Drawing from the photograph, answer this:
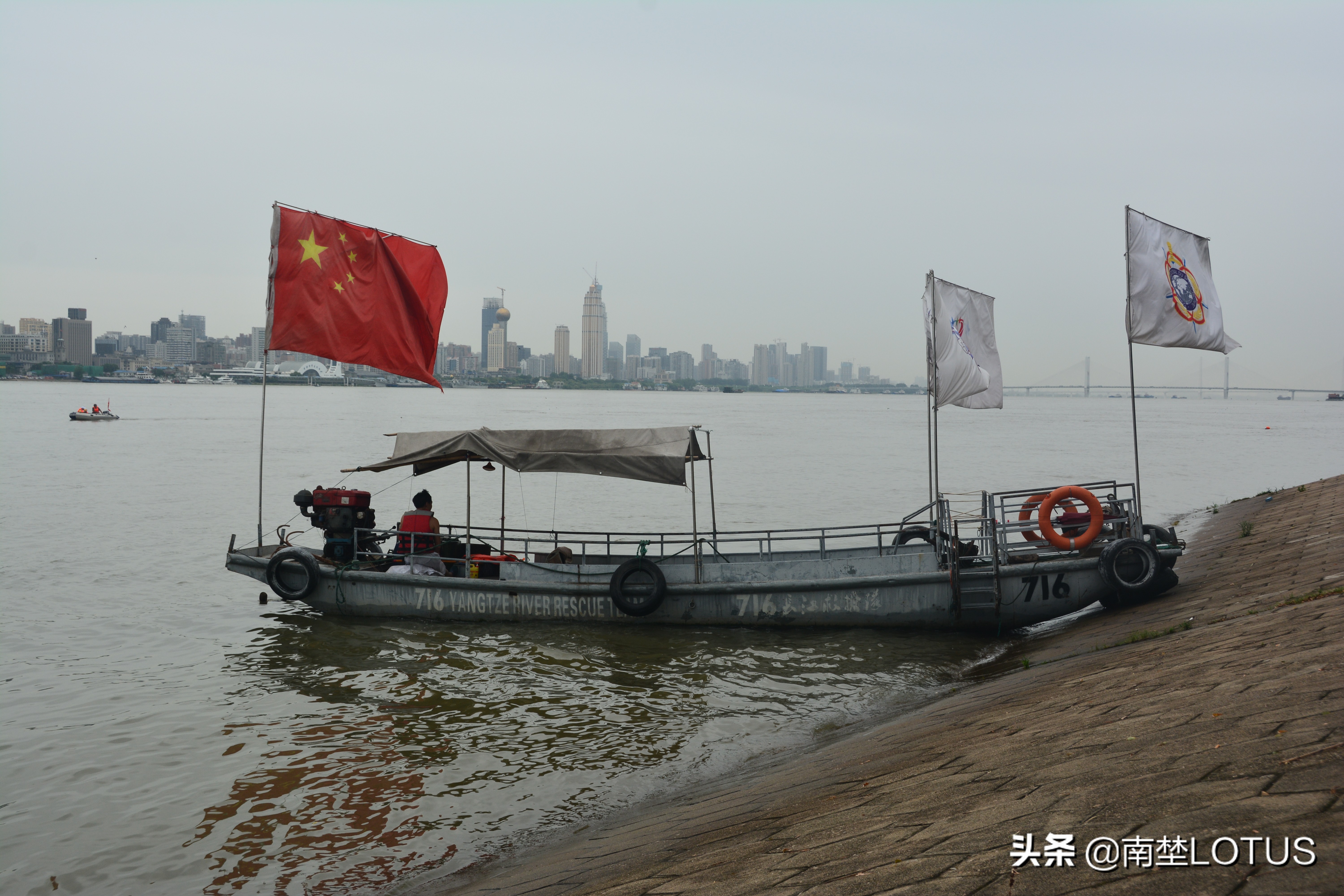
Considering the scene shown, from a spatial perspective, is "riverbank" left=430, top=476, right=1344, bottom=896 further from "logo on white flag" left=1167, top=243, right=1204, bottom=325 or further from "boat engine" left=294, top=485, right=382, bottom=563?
"boat engine" left=294, top=485, right=382, bottom=563

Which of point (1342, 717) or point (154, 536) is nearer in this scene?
point (1342, 717)

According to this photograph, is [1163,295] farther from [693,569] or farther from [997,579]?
[693,569]

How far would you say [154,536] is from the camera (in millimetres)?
25031

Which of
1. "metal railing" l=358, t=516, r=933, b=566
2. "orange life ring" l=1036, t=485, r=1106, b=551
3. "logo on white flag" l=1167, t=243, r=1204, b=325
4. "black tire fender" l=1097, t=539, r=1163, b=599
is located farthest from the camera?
"logo on white flag" l=1167, t=243, r=1204, b=325

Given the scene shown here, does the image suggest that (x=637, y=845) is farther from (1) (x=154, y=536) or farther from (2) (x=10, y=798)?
(1) (x=154, y=536)

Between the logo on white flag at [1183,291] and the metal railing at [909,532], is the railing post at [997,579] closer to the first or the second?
the metal railing at [909,532]

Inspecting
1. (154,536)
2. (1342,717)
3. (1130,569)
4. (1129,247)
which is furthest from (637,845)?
(154,536)

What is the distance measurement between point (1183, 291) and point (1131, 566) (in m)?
4.56

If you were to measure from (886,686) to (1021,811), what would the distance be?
296 inches

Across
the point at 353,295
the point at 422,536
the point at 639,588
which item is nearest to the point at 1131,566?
the point at 639,588

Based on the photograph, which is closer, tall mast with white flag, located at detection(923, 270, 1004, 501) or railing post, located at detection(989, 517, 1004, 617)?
railing post, located at detection(989, 517, 1004, 617)

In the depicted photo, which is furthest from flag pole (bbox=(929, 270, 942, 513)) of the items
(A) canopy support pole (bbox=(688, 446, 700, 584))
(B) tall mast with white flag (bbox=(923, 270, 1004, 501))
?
(A) canopy support pole (bbox=(688, 446, 700, 584))

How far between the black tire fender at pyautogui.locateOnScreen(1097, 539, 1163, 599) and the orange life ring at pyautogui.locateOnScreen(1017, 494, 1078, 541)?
1121mm

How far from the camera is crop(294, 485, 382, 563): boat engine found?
47.6ft
